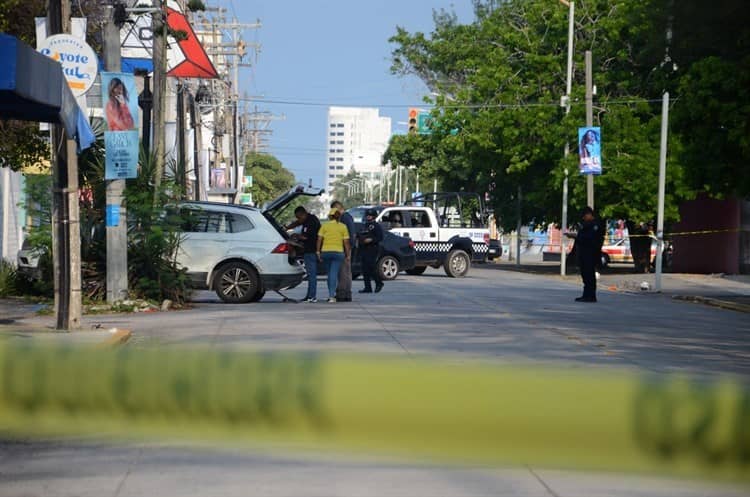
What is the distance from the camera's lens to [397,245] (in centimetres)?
3198

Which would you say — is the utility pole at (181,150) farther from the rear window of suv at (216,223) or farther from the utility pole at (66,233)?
the utility pole at (66,233)

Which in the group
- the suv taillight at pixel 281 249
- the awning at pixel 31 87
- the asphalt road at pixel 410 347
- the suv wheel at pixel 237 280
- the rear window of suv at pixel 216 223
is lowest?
the asphalt road at pixel 410 347

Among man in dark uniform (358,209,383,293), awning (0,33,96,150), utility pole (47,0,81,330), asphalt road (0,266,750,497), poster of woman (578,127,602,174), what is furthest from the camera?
poster of woman (578,127,602,174)

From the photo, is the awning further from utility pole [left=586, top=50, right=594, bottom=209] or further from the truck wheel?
utility pole [left=586, top=50, right=594, bottom=209]

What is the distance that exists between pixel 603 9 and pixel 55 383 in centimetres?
4373

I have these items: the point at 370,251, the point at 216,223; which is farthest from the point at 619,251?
the point at 216,223

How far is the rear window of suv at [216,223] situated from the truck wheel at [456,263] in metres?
15.2

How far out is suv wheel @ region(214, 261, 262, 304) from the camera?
21.1 metres

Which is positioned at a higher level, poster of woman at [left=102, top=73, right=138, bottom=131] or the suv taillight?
poster of woman at [left=102, top=73, right=138, bottom=131]

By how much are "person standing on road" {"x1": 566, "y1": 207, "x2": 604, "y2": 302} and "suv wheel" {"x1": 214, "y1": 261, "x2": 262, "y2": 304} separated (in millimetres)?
6774

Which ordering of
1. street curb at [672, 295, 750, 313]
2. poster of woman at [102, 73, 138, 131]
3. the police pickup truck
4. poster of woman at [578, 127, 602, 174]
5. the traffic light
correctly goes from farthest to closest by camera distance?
1. the traffic light
2. poster of woman at [578, 127, 602, 174]
3. the police pickup truck
4. street curb at [672, 295, 750, 313]
5. poster of woman at [102, 73, 138, 131]

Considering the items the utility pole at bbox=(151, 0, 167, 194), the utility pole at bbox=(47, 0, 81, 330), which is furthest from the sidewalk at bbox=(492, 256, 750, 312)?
the utility pole at bbox=(47, 0, 81, 330)

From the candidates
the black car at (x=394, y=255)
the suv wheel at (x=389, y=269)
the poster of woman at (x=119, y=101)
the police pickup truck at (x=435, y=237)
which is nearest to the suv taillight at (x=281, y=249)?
the poster of woman at (x=119, y=101)

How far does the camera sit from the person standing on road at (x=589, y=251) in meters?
23.7
